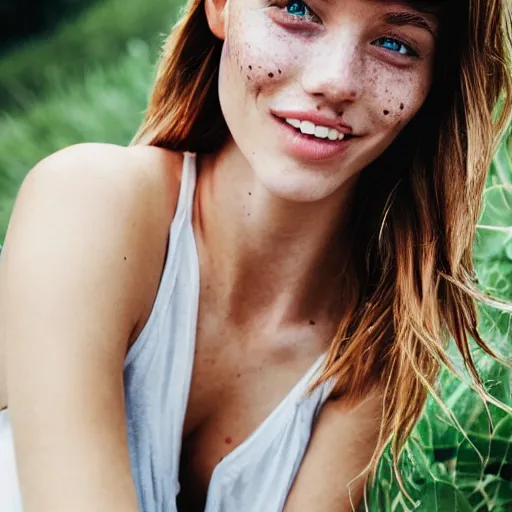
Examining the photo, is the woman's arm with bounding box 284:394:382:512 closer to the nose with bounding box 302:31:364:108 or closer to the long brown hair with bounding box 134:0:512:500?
the long brown hair with bounding box 134:0:512:500

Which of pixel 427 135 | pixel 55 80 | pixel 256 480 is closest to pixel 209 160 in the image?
pixel 427 135

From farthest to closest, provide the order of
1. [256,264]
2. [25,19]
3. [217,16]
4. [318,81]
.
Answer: [25,19] → [256,264] → [217,16] → [318,81]

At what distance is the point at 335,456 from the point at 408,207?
422 millimetres

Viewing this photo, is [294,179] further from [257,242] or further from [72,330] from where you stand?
[72,330]

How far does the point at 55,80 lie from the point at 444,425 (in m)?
1.29

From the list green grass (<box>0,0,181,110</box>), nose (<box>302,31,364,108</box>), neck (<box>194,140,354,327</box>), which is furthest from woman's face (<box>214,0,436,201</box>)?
green grass (<box>0,0,181,110</box>)

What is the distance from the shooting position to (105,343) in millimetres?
1298

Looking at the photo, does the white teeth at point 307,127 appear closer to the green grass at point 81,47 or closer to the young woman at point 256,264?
the young woman at point 256,264


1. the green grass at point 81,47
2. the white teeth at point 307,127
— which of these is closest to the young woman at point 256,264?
the white teeth at point 307,127

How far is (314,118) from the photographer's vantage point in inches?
49.1

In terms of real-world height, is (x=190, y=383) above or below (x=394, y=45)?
below

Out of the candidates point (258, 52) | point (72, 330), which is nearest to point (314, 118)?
point (258, 52)

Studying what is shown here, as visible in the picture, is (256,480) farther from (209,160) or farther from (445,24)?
(445,24)

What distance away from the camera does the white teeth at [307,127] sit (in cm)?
125
